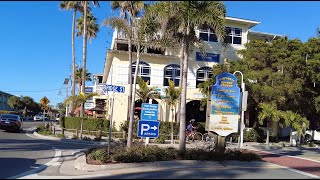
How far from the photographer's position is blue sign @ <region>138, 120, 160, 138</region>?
14.8 metres

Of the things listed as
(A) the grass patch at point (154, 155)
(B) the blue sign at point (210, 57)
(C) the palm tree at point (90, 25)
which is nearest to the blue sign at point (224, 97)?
(A) the grass patch at point (154, 155)

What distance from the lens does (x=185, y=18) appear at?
1479 cm

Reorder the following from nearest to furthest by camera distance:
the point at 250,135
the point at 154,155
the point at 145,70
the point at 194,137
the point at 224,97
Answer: the point at 154,155
the point at 224,97
the point at 194,137
the point at 250,135
the point at 145,70

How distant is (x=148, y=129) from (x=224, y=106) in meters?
3.22

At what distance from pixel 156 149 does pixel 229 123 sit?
11.0 ft

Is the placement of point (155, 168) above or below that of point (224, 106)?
below

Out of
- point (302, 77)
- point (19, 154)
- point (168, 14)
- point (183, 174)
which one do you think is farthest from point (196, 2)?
point (302, 77)

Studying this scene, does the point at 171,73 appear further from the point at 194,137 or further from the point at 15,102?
the point at 15,102

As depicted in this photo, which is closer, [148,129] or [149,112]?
[148,129]

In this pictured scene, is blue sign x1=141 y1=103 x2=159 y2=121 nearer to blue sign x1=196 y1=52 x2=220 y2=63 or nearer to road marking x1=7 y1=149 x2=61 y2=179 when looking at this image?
road marking x1=7 y1=149 x2=61 y2=179

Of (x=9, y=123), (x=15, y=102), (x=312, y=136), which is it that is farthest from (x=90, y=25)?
(x=15, y=102)

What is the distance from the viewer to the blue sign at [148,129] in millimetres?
14812

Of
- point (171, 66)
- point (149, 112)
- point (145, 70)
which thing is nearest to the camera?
point (149, 112)

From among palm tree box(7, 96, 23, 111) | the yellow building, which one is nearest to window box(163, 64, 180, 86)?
the yellow building
